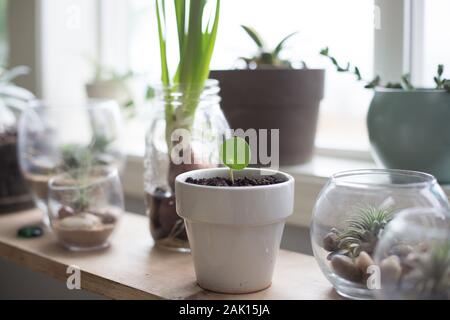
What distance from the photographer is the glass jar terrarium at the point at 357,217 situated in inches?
24.1

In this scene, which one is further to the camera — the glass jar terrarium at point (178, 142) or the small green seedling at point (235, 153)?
the glass jar terrarium at point (178, 142)

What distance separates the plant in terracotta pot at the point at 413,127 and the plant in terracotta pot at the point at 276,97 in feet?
0.39

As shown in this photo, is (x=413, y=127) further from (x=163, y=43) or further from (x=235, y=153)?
(x=163, y=43)

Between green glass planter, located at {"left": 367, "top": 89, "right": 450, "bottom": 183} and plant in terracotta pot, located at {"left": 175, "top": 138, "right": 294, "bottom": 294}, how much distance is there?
187 millimetres

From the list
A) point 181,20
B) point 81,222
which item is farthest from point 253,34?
point 81,222

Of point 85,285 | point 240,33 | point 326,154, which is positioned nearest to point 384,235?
point 85,285

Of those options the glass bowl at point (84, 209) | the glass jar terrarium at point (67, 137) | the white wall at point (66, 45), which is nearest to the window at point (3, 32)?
the white wall at point (66, 45)

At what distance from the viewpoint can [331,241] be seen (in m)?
0.65

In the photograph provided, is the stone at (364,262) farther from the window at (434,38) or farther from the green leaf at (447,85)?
the window at (434,38)

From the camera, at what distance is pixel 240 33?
1159 millimetres

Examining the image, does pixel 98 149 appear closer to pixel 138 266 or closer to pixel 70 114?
pixel 70 114

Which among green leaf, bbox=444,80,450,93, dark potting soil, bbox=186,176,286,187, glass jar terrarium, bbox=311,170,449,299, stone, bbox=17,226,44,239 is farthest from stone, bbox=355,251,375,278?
stone, bbox=17,226,44,239

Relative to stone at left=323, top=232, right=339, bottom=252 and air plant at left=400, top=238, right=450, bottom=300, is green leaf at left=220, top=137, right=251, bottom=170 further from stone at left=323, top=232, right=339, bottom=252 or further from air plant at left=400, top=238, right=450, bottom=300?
air plant at left=400, top=238, right=450, bottom=300

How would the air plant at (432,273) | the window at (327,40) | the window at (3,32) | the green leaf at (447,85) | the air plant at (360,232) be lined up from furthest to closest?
the window at (3,32)
the window at (327,40)
the green leaf at (447,85)
the air plant at (360,232)
the air plant at (432,273)
